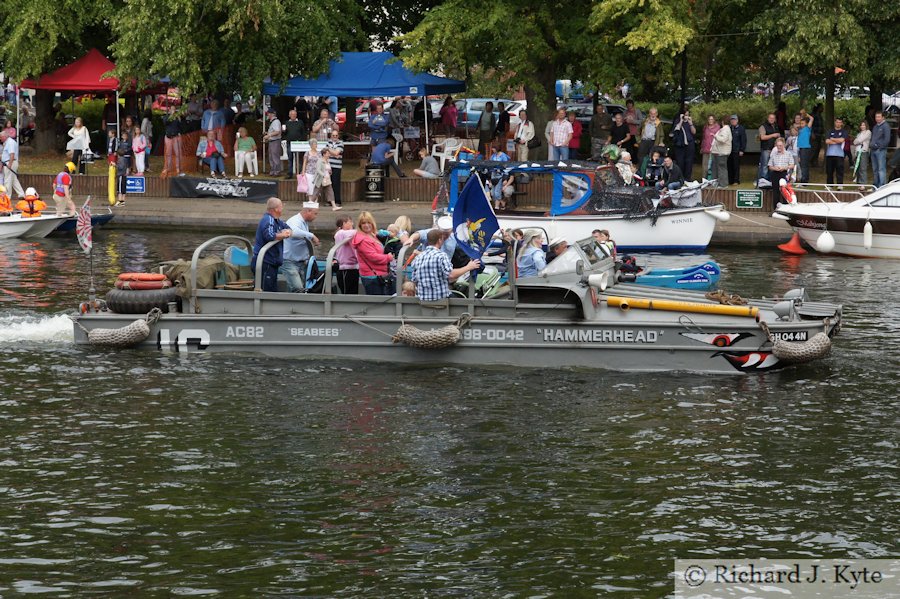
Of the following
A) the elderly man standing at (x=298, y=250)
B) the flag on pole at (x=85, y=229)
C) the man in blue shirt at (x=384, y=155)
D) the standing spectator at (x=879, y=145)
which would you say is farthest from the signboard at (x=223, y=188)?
the elderly man standing at (x=298, y=250)

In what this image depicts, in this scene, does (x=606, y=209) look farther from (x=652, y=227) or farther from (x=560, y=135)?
(x=560, y=135)

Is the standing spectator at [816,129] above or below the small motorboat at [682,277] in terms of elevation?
above

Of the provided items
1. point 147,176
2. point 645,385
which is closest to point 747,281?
point 645,385

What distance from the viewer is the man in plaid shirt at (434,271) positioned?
16766 mm

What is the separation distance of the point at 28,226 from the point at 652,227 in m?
13.1

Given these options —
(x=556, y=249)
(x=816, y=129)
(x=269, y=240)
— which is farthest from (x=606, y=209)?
(x=269, y=240)

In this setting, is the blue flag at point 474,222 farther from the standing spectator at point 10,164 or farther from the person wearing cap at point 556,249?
the standing spectator at point 10,164

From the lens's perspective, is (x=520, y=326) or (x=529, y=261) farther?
(x=529, y=261)

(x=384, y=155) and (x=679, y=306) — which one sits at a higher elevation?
(x=384, y=155)

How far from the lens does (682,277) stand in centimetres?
2131

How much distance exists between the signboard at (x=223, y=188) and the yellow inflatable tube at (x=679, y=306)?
57.4ft

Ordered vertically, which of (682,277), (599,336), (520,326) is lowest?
(599,336)

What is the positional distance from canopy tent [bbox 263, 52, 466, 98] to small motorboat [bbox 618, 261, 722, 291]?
46.7 ft

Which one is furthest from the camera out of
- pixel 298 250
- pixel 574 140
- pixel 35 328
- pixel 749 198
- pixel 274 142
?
pixel 274 142
